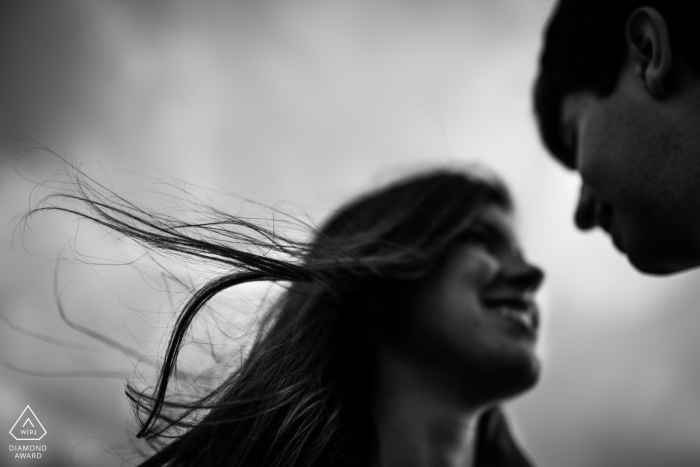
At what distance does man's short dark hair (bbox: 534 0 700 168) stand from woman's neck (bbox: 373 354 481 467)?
117 cm

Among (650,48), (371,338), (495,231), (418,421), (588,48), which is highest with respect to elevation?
(588,48)

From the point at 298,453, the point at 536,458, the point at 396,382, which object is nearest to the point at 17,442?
the point at 298,453

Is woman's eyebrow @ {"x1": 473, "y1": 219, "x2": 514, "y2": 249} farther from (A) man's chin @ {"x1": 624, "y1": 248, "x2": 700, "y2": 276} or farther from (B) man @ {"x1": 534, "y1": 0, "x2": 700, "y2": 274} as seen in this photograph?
(A) man's chin @ {"x1": 624, "y1": 248, "x2": 700, "y2": 276}

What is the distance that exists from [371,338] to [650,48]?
60.5 inches

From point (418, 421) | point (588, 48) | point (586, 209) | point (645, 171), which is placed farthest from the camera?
point (418, 421)

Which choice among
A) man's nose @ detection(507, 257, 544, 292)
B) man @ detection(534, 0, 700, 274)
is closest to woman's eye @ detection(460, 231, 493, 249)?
man's nose @ detection(507, 257, 544, 292)

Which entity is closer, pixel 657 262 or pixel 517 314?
pixel 657 262

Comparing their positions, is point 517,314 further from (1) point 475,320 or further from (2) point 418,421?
(2) point 418,421

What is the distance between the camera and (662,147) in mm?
1086

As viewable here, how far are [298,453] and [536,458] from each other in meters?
4.92

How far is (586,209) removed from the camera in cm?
154

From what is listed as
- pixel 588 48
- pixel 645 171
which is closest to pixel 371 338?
pixel 645 171

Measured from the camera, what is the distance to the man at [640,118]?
107cm

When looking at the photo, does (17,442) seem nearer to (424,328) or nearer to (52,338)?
(52,338)
